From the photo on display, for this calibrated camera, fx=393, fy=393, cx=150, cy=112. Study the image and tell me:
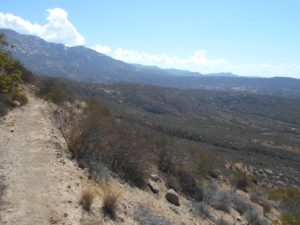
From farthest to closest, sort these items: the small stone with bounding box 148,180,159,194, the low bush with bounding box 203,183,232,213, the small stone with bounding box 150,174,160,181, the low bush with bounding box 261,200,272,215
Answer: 1. the low bush with bounding box 261,200,272,215
2. the low bush with bounding box 203,183,232,213
3. the small stone with bounding box 150,174,160,181
4. the small stone with bounding box 148,180,159,194

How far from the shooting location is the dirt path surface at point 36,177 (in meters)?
7.43

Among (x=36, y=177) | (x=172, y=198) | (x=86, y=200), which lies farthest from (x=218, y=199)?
(x=36, y=177)

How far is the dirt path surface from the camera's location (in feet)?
24.4

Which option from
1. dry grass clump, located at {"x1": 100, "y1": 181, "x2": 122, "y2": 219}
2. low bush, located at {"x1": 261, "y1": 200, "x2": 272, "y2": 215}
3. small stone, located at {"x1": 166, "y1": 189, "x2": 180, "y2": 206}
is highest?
dry grass clump, located at {"x1": 100, "y1": 181, "x2": 122, "y2": 219}

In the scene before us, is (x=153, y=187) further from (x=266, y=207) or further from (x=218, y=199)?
(x=266, y=207)

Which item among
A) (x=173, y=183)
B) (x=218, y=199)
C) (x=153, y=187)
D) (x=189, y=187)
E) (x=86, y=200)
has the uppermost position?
(x=86, y=200)

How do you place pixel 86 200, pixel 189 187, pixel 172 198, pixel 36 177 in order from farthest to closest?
1. pixel 189 187
2. pixel 172 198
3. pixel 36 177
4. pixel 86 200

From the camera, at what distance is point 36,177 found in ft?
30.1

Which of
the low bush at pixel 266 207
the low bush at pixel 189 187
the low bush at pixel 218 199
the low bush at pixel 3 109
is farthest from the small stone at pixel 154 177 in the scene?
the low bush at pixel 3 109

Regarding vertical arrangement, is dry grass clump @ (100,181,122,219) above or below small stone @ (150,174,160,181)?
above

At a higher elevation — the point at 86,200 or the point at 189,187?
the point at 86,200

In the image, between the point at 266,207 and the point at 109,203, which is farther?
the point at 266,207

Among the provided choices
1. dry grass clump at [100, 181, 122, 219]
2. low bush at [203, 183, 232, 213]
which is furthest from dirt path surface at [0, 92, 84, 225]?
low bush at [203, 183, 232, 213]

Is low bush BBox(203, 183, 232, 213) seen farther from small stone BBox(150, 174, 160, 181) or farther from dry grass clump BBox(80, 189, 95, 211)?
dry grass clump BBox(80, 189, 95, 211)
